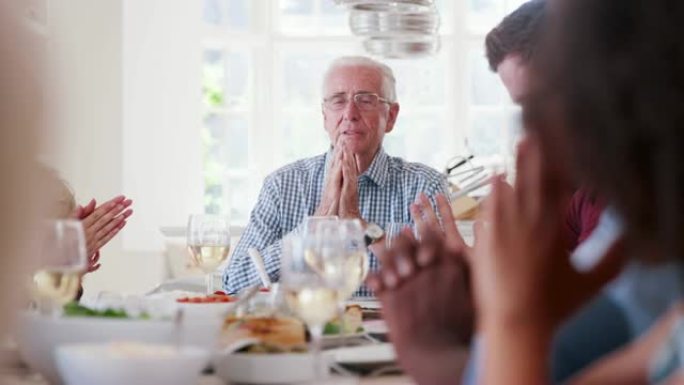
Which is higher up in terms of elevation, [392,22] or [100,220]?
[392,22]

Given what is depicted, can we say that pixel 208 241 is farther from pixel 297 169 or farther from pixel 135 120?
pixel 135 120

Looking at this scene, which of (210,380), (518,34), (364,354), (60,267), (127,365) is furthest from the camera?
(518,34)

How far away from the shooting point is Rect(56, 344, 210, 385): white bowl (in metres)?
1.35

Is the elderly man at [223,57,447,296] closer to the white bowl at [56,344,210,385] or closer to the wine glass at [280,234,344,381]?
the wine glass at [280,234,344,381]

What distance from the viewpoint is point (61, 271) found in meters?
1.71

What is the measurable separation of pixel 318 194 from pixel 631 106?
114 inches

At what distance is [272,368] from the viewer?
60.8 inches

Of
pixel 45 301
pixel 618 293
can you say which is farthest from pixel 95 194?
pixel 618 293

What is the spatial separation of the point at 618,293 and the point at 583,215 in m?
1.64

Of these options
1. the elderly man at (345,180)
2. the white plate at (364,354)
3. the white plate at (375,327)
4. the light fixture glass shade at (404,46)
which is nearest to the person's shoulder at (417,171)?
the elderly man at (345,180)

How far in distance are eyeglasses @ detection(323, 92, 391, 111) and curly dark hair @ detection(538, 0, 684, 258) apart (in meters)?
3.04

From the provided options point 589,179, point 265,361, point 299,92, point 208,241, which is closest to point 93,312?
point 265,361

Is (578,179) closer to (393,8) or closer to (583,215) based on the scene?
(583,215)

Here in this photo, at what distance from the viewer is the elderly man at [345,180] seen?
3631 mm
